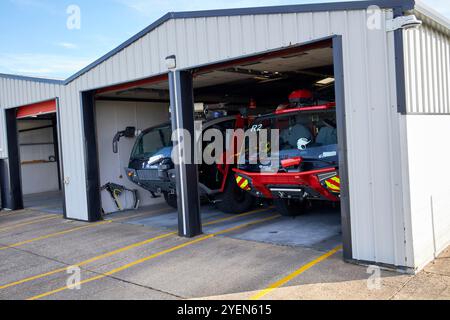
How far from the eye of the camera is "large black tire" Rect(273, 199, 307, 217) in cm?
872

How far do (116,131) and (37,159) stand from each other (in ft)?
24.4

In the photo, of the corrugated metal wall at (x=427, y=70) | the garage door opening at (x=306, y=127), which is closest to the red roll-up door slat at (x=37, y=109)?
the garage door opening at (x=306, y=127)

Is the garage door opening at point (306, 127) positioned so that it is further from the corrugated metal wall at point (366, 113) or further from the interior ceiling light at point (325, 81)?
the interior ceiling light at point (325, 81)

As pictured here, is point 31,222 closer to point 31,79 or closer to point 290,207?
point 31,79

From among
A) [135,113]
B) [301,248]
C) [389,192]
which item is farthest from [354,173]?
[135,113]

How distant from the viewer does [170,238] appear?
25.5ft

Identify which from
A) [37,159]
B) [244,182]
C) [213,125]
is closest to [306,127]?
[244,182]

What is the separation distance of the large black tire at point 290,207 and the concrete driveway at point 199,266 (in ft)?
0.75

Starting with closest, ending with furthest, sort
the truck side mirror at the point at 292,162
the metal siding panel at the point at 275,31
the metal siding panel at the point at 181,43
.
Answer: the metal siding panel at the point at 275,31, the truck side mirror at the point at 292,162, the metal siding panel at the point at 181,43

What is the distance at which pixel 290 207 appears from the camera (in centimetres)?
875

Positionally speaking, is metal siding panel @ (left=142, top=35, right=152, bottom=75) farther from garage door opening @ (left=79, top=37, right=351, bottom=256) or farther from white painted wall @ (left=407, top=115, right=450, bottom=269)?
white painted wall @ (left=407, top=115, right=450, bottom=269)

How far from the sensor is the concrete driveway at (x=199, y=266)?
4883 millimetres

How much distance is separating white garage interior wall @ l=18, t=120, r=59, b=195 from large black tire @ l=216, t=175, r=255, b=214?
33.1 feet
